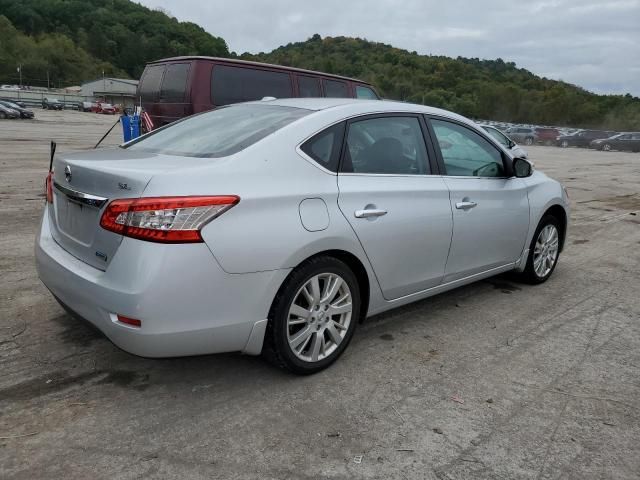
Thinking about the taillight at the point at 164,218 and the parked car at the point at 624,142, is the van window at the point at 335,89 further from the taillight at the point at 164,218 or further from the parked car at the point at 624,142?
the parked car at the point at 624,142

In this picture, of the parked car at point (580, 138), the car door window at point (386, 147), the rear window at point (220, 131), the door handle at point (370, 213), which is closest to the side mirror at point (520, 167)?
the car door window at point (386, 147)

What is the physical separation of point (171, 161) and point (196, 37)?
5172 inches

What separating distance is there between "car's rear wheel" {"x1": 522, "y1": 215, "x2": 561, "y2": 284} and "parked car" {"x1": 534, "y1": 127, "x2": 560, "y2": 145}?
3992 cm

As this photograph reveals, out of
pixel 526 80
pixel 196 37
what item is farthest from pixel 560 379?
pixel 196 37

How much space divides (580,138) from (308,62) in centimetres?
3598

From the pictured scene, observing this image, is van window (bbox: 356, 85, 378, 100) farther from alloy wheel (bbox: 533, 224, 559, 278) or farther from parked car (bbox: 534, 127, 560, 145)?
parked car (bbox: 534, 127, 560, 145)

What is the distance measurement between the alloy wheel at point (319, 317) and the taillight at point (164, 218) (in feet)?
2.30

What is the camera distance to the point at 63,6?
138000 millimetres

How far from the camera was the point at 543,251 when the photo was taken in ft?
16.6

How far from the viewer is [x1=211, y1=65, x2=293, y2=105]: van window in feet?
27.0

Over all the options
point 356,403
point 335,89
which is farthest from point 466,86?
point 356,403

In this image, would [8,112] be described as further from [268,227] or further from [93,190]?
[268,227]

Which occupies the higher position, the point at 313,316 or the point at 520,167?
the point at 520,167

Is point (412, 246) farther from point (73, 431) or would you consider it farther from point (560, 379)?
point (73, 431)
